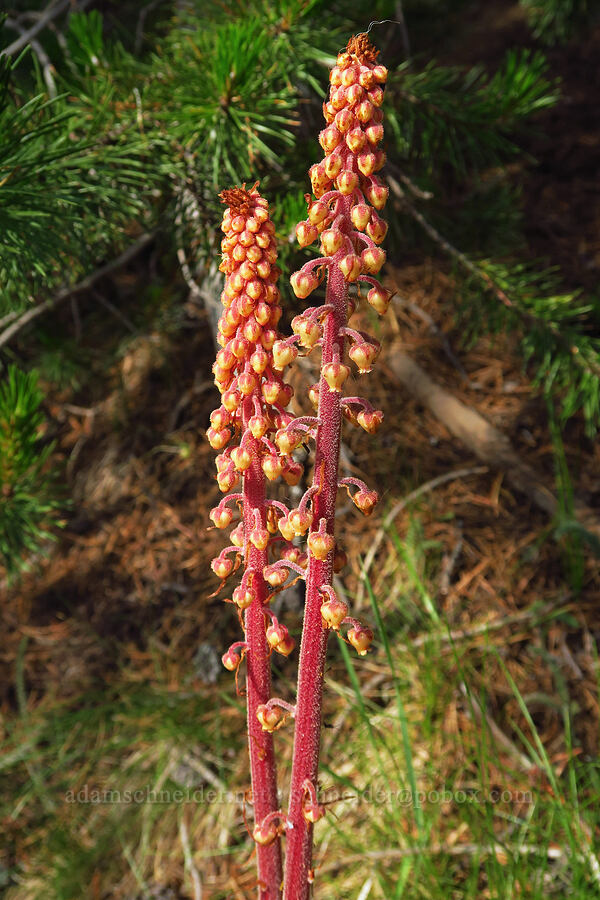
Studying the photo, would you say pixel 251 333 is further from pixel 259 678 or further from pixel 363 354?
pixel 259 678

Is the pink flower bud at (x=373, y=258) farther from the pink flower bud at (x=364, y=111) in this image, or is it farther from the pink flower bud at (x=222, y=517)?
the pink flower bud at (x=222, y=517)

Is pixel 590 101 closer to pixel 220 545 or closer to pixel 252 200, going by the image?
pixel 220 545

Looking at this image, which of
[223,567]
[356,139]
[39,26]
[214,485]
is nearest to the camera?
[356,139]

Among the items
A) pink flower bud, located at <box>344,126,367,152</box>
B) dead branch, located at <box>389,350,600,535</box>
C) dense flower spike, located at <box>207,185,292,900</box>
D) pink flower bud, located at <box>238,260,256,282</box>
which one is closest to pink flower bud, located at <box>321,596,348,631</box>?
dense flower spike, located at <box>207,185,292,900</box>

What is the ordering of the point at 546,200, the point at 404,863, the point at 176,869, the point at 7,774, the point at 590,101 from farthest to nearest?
the point at 590,101 < the point at 546,200 < the point at 7,774 < the point at 176,869 < the point at 404,863

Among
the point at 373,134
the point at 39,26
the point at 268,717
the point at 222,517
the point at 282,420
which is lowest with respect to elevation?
the point at 268,717

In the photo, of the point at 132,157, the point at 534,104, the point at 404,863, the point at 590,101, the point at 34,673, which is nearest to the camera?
the point at 404,863

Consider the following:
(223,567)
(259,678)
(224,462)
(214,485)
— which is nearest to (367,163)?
(224,462)

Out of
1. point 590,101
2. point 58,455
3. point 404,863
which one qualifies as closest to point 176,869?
point 404,863
